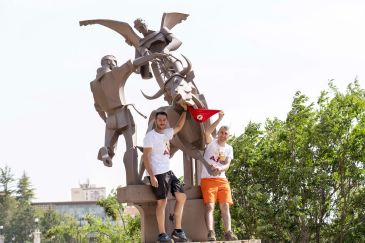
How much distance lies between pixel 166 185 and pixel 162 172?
173 millimetres

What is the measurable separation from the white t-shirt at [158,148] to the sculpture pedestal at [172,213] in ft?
1.82

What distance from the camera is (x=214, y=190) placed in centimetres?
1226

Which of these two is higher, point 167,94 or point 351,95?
point 351,95

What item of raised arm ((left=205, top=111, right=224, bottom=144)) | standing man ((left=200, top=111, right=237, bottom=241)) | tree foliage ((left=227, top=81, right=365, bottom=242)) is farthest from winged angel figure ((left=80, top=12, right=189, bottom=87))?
tree foliage ((left=227, top=81, right=365, bottom=242))

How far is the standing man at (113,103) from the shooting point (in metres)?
12.5

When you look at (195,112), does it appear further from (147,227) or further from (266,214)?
(266,214)

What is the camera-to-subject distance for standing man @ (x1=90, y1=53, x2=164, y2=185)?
41.1 ft

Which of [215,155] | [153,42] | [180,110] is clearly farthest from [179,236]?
[153,42]

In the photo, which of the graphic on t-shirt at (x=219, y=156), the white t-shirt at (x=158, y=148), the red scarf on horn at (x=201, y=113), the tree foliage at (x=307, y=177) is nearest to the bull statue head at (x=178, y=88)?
the red scarf on horn at (x=201, y=113)

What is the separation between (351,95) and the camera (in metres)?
25.6

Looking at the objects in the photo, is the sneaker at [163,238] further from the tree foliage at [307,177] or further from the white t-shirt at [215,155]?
the tree foliage at [307,177]

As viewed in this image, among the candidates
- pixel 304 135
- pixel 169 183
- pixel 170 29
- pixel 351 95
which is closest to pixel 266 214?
pixel 304 135

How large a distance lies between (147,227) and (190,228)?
589 millimetres

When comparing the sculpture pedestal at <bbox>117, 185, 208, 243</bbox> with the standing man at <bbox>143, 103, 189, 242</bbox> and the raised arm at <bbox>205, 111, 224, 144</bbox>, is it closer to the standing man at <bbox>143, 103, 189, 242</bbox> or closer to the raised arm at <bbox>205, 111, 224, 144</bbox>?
the standing man at <bbox>143, 103, 189, 242</bbox>
